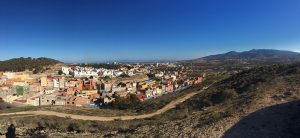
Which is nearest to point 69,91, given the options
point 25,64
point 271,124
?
point 271,124

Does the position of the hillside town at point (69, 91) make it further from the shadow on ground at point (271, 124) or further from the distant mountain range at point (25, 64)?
the shadow on ground at point (271, 124)

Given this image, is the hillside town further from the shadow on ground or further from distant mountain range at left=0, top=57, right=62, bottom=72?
the shadow on ground

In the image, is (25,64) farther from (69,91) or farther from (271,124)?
(271,124)

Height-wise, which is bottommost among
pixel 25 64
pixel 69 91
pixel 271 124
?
pixel 69 91

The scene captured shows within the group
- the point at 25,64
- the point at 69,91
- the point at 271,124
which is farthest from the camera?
the point at 25,64

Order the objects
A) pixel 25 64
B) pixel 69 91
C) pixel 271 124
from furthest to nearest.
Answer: pixel 25 64 < pixel 69 91 < pixel 271 124

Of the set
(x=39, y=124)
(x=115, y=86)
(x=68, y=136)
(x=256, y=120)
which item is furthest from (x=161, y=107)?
(x=115, y=86)

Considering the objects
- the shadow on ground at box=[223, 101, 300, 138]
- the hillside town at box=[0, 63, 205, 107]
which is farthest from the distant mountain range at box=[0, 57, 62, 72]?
the shadow on ground at box=[223, 101, 300, 138]

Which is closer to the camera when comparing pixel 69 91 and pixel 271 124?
pixel 271 124

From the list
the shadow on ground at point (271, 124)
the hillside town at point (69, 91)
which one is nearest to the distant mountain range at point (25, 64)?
the hillside town at point (69, 91)

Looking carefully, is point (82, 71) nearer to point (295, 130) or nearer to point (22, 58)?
point (22, 58)
